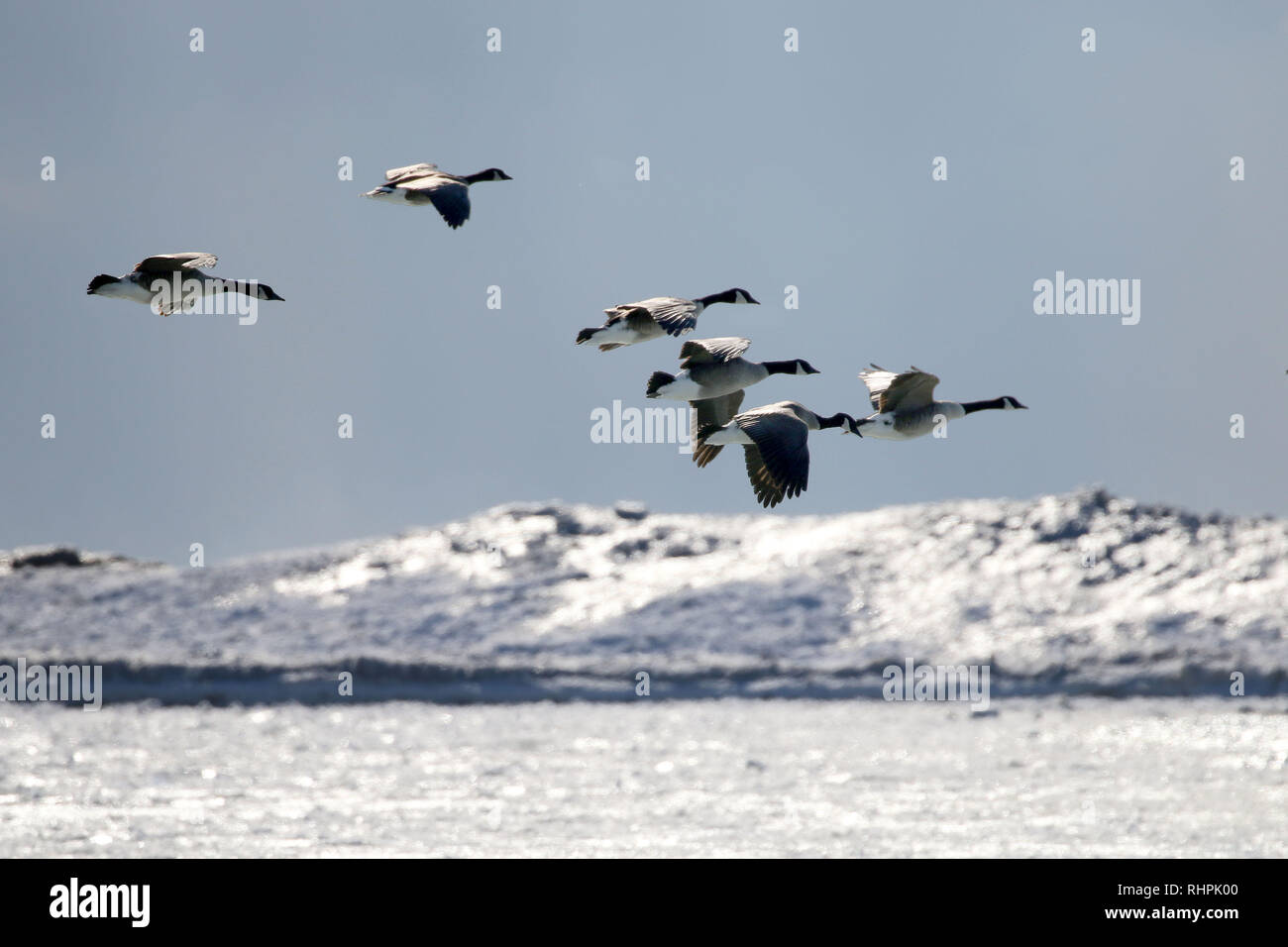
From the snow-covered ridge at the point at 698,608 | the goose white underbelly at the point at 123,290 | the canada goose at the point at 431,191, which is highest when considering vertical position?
the canada goose at the point at 431,191

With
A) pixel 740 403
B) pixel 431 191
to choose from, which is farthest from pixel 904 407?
pixel 431 191

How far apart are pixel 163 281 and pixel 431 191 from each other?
2.70 m

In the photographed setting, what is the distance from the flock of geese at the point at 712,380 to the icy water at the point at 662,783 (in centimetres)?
1863

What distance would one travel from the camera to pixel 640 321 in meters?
14.8

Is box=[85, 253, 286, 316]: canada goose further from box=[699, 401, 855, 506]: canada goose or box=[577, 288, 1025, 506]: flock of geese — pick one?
box=[699, 401, 855, 506]: canada goose

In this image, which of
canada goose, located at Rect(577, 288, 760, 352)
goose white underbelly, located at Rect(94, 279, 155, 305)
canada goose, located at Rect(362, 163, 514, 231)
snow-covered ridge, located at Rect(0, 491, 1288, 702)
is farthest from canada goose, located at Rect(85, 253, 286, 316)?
snow-covered ridge, located at Rect(0, 491, 1288, 702)

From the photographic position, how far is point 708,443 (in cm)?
1473

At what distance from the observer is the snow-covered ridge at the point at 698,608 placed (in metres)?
78.4

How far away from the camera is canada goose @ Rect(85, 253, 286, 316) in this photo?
590 inches

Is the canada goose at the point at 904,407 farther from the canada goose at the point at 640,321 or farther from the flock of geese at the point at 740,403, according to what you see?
the canada goose at the point at 640,321

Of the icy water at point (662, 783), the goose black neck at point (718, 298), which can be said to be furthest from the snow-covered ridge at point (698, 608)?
the goose black neck at point (718, 298)

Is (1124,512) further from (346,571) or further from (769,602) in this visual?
(346,571)
